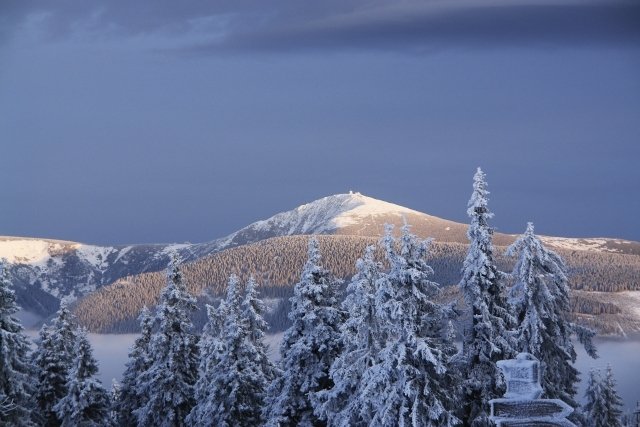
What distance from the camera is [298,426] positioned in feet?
117

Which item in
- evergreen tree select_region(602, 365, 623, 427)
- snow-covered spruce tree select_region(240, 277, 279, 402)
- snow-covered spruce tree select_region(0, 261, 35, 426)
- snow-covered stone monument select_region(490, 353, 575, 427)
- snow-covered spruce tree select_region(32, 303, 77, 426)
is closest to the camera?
snow-covered stone monument select_region(490, 353, 575, 427)

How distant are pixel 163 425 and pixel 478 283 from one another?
72.6 ft

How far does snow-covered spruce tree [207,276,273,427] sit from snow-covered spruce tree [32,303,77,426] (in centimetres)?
1015

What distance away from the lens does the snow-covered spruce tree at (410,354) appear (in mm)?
26547

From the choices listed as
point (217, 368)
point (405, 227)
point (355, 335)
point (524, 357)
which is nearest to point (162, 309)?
point (217, 368)

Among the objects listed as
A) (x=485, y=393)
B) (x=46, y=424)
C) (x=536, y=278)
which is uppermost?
(x=536, y=278)

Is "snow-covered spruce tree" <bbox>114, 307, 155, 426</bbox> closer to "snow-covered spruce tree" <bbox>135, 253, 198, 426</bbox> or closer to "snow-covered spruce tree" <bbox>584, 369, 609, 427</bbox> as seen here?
"snow-covered spruce tree" <bbox>135, 253, 198, 426</bbox>

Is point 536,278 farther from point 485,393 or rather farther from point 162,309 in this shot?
point 162,309

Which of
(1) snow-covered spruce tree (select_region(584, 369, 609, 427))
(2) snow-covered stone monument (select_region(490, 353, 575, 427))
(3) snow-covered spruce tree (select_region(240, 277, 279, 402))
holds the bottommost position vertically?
(1) snow-covered spruce tree (select_region(584, 369, 609, 427))

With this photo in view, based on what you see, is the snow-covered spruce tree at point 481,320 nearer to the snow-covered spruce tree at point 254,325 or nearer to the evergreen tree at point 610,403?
the snow-covered spruce tree at point 254,325

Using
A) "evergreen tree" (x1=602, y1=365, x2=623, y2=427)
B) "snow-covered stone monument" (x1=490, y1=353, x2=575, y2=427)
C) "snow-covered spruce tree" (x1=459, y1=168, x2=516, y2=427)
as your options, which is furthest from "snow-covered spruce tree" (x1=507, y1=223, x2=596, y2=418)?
"evergreen tree" (x1=602, y1=365, x2=623, y2=427)

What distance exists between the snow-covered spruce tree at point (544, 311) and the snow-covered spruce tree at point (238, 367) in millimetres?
14751

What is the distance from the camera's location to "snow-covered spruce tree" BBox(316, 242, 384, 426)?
1166 inches

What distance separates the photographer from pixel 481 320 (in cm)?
2847
